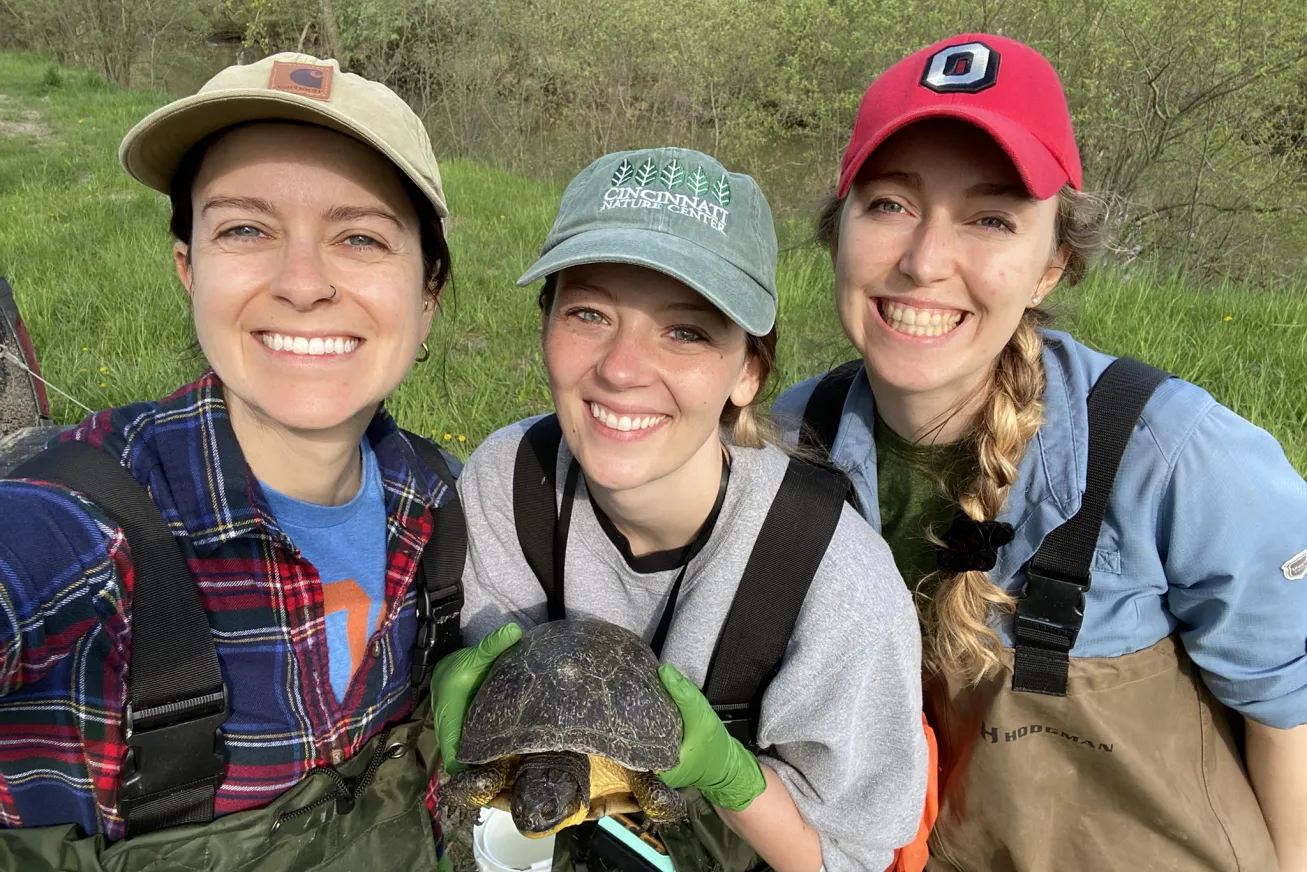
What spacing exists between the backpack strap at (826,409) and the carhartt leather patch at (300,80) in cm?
158

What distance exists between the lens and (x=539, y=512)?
81.9 inches

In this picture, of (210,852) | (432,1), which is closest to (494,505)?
(210,852)

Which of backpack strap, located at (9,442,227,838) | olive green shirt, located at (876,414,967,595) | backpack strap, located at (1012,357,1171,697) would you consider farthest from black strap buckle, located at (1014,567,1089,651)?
backpack strap, located at (9,442,227,838)

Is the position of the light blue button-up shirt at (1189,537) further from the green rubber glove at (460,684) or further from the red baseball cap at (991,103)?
the green rubber glove at (460,684)

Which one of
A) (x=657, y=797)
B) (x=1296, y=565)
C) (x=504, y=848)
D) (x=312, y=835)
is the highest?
(x=1296, y=565)

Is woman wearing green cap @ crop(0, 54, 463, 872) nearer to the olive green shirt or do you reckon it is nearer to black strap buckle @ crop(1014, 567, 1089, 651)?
the olive green shirt

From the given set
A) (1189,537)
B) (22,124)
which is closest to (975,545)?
(1189,537)

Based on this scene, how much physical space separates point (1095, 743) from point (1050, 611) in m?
0.40

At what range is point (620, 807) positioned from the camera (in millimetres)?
2150

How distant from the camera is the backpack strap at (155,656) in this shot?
1478mm

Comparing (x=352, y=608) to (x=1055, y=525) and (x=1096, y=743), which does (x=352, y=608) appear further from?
(x=1096, y=743)

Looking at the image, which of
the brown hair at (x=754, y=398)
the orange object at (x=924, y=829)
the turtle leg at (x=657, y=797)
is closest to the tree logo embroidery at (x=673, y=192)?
the brown hair at (x=754, y=398)

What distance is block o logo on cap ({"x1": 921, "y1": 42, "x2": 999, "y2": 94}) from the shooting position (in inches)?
75.2

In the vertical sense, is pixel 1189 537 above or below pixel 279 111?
below
